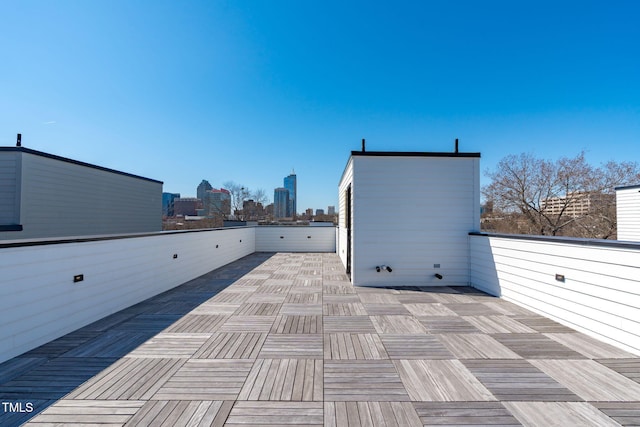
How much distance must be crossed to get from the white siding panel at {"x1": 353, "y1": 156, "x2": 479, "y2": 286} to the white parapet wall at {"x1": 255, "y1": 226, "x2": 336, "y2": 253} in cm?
586

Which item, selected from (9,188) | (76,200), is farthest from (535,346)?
(76,200)

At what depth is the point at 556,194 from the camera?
40.9 ft

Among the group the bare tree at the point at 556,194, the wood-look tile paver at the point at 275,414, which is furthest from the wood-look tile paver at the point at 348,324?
the bare tree at the point at 556,194

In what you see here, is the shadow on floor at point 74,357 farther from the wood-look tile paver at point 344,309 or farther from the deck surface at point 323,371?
the wood-look tile paver at point 344,309

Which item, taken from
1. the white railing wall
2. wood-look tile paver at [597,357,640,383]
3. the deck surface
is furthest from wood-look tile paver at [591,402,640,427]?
the white railing wall

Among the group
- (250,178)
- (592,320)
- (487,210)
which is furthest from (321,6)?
(250,178)

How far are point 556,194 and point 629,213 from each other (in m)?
6.28

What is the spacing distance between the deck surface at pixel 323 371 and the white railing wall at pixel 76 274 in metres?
0.21

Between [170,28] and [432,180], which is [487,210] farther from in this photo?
[170,28]

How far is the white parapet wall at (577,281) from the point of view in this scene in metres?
2.38

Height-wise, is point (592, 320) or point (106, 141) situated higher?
point (106, 141)

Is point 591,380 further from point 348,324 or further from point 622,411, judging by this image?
point 348,324

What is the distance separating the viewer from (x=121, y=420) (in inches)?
57.4

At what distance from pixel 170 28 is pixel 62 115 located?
4180mm
